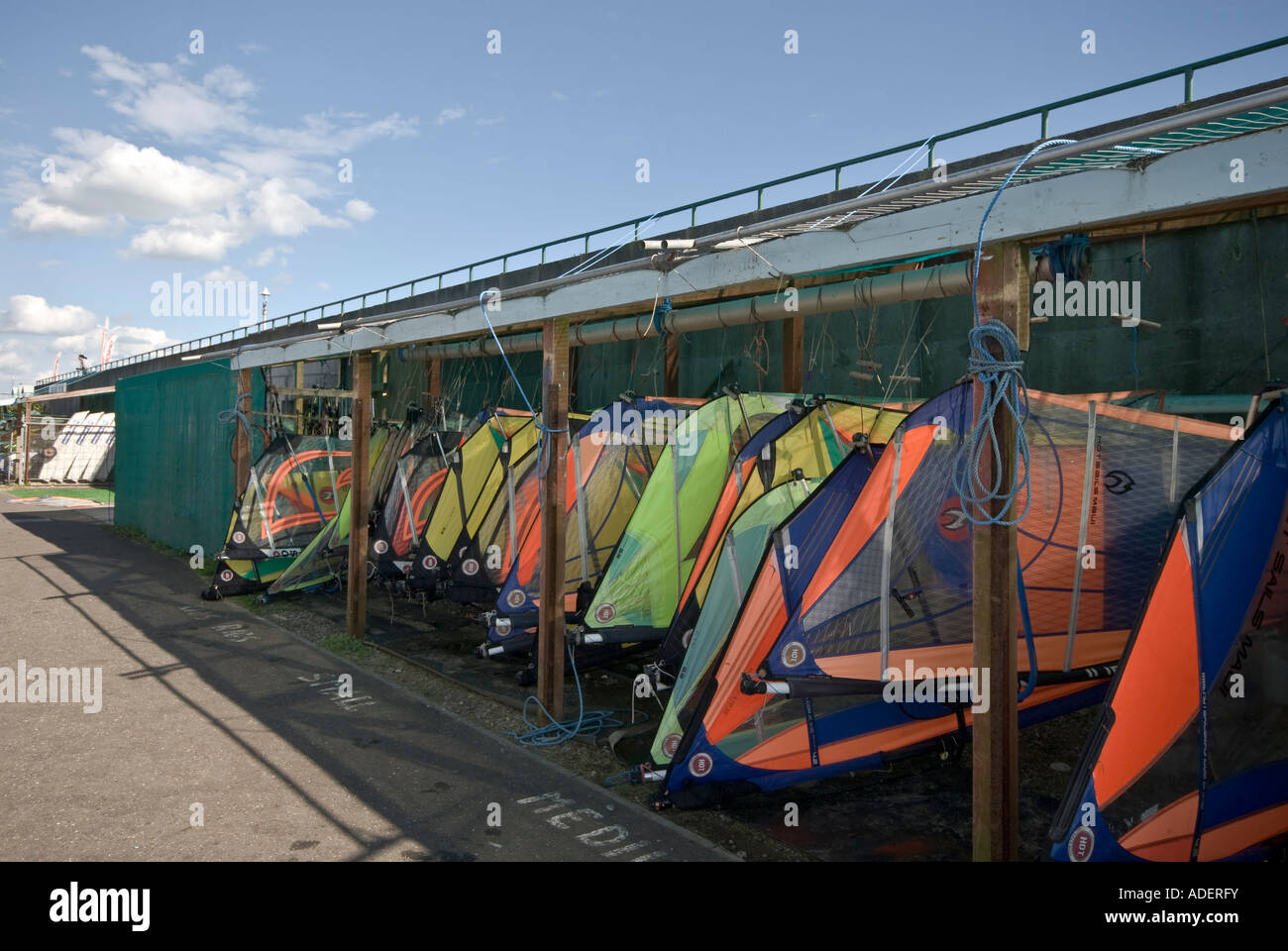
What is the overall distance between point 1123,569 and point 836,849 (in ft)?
8.67

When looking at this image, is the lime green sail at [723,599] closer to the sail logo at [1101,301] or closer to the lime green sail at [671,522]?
the lime green sail at [671,522]

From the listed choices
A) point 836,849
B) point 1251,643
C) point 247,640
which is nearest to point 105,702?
point 247,640

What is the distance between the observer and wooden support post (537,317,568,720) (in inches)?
258

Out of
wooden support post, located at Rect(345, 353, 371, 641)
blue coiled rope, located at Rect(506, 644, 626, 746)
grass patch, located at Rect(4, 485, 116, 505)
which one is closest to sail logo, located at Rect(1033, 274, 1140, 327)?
blue coiled rope, located at Rect(506, 644, 626, 746)

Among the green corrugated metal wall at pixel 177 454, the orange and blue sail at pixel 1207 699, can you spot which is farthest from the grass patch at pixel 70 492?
the orange and blue sail at pixel 1207 699

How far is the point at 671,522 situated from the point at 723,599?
169 cm

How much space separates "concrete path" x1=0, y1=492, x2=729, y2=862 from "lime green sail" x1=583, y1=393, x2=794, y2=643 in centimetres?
143

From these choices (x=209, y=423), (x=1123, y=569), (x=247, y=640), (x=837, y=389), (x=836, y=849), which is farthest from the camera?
(x=209, y=423)

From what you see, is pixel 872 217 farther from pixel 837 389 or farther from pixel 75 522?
pixel 75 522

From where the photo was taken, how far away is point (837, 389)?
10367mm

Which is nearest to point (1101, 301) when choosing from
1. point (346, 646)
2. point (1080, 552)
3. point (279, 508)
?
point (1080, 552)

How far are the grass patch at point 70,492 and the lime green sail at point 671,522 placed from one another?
21.9 metres

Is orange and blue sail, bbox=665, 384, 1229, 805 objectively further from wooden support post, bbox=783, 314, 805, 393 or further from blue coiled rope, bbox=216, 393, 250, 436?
blue coiled rope, bbox=216, 393, 250, 436

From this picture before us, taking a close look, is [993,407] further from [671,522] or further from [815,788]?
[671,522]
